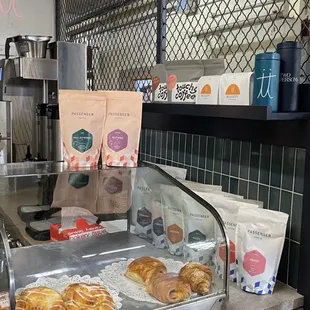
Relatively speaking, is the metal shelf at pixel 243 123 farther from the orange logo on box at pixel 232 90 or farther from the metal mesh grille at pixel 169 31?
the metal mesh grille at pixel 169 31

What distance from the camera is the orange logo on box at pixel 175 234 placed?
4.87ft

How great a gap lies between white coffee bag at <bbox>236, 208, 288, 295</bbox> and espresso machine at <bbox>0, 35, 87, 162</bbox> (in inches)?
73.8

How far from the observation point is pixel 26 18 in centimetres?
389

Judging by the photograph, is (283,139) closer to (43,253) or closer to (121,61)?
(43,253)

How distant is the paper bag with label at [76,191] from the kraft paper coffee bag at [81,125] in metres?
0.06

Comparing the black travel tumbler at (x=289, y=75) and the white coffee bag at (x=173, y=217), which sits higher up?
the black travel tumbler at (x=289, y=75)

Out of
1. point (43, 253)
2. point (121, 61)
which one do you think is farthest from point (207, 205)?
point (121, 61)

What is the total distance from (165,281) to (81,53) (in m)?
2.46

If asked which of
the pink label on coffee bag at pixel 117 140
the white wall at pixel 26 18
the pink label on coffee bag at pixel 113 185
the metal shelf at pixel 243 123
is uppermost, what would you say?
the white wall at pixel 26 18

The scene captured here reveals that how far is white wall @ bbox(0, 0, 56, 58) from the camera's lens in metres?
3.79

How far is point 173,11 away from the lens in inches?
91.3

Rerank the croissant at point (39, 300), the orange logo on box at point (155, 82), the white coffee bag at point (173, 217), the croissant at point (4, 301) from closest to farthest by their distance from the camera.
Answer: the croissant at point (4, 301) < the croissant at point (39, 300) < the white coffee bag at point (173, 217) < the orange logo on box at point (155, 82)

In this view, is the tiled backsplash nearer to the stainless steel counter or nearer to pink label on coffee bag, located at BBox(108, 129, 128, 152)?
the stainless steel counter

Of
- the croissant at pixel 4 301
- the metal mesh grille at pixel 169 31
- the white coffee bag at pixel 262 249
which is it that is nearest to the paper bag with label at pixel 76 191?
the croissant at pixel 4 301
